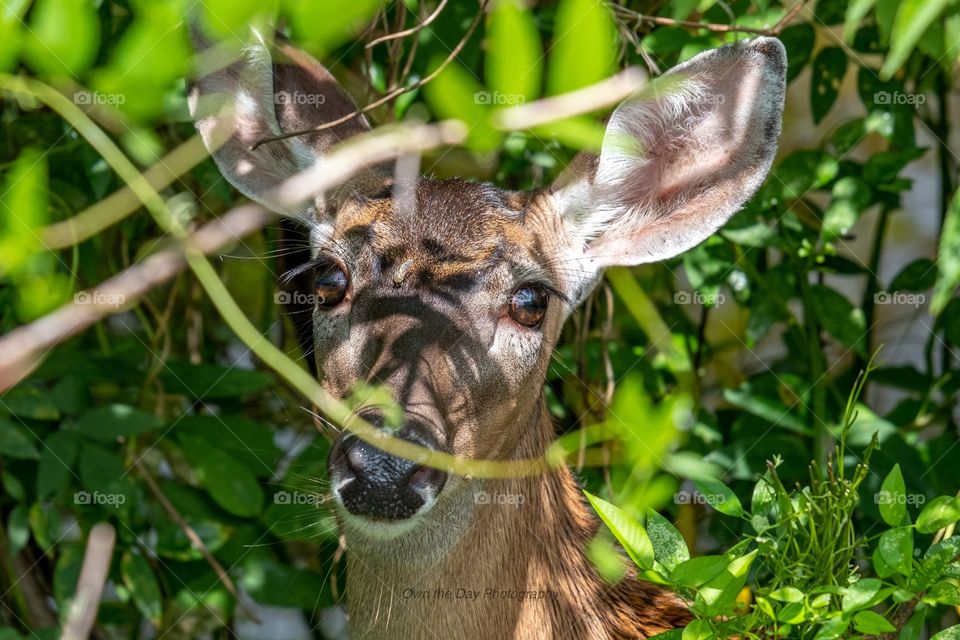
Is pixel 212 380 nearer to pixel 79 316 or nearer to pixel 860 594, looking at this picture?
pixel 860 594

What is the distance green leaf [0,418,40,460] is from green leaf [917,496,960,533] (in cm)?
302

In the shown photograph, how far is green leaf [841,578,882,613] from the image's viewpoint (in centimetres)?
273

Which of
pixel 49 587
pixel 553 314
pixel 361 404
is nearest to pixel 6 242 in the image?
pixel 361 404

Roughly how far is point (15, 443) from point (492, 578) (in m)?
1.89

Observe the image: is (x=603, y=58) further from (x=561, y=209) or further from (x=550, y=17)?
(x=550, y=17)

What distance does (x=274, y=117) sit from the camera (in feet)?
14.0

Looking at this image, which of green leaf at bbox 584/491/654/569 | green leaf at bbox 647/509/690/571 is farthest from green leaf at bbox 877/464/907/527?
green leaf at bbox 584/491/654/569

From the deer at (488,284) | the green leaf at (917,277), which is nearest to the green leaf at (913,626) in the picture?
the deer at (488,284)

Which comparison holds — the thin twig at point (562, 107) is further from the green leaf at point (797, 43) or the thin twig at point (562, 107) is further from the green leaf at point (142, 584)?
the green leaf at point (142, 584)

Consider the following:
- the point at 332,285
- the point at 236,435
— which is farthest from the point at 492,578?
the point at 236,435

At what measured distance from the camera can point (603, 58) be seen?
2168 mm

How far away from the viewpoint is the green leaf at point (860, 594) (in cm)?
273

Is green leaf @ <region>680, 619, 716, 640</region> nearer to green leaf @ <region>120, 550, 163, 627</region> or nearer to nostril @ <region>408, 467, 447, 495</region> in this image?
nostril @ <region>408, 467, 447, 495</region>

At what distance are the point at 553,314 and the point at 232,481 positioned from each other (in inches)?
60.4
